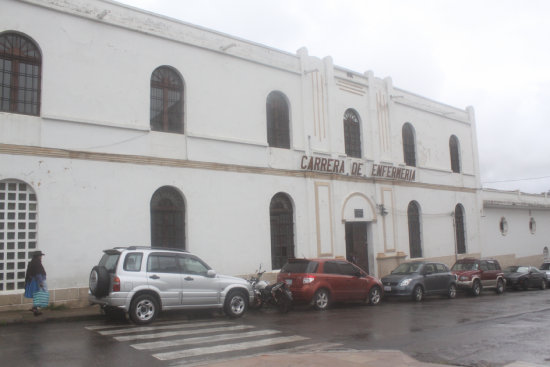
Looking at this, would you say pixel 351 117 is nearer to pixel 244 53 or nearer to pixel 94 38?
pixel 244 53

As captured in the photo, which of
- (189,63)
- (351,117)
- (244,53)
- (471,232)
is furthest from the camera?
(471,232)

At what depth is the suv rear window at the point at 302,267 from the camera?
14.5 metres

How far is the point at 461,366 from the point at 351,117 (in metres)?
15.8

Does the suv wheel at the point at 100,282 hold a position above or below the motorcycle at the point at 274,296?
above

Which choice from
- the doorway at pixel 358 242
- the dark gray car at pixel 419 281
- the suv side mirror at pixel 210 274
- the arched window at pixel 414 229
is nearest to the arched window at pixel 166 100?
the suv side mirror at pixel 210 274

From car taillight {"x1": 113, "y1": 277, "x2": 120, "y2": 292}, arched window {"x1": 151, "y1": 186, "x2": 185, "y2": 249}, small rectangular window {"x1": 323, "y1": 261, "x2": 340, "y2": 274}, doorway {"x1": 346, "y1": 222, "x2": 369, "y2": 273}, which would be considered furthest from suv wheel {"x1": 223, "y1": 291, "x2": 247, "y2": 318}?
doorway {"x1": 346, "y1": 222, "x2": 369, "y2": 273}

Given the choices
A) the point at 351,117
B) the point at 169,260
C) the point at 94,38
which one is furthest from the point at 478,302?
the point at 94,38

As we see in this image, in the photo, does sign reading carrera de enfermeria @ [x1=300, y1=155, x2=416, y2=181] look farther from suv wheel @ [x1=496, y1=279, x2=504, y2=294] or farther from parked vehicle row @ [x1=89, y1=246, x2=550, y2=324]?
suv wheel @ [x1=496, y1=279, x2=504, y2=294]

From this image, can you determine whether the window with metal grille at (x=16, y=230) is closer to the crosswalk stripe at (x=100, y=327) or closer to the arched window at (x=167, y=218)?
the crosswalk stripe at (x=100, y=327)

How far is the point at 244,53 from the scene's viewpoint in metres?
18.1

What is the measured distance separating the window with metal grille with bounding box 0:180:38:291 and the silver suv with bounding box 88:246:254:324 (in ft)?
8.14

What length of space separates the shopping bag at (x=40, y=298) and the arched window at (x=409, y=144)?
1812 cm

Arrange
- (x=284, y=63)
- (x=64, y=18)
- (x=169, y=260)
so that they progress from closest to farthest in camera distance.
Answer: (x=169, y=260) < (x=64, y=18) < (x=284, y=63)

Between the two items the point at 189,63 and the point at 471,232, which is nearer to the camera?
the point at 189,63
